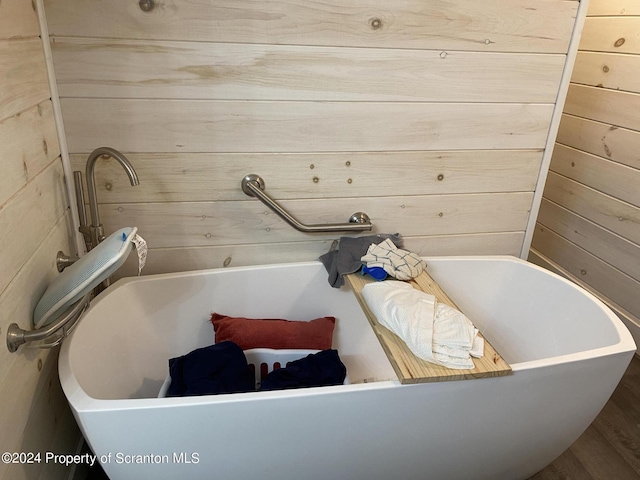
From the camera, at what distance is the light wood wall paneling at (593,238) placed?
7.60ft

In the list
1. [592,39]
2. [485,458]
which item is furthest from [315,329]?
[592,39]

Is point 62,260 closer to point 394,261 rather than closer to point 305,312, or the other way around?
point 305,312

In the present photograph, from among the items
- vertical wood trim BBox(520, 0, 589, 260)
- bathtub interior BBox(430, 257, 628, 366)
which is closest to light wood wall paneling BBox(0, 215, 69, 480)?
bathtub interior BBox(430, 257, 628, 366)

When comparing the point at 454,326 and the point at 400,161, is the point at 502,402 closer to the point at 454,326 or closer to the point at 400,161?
the point at 454,326

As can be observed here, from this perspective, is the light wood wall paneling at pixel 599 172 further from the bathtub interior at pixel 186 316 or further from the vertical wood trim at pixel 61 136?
the vertical wood trim at pixel 61 136

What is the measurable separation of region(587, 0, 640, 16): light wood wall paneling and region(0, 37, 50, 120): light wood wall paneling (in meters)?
2.37

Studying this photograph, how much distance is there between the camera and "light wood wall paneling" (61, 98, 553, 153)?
60.2 inches

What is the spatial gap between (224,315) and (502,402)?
97 centimetres

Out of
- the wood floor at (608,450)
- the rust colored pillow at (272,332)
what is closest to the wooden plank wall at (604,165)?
the wood floor at (608,450)

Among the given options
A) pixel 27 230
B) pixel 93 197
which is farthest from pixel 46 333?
pixel 93 197

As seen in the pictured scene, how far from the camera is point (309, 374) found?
1.55 m

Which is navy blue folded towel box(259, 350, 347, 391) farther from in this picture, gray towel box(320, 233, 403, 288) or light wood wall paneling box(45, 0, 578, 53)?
light wood wall paneling box(45, 0, 578, 53)

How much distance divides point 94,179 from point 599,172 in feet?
7.46

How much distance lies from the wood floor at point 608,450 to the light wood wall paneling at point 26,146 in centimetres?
178
